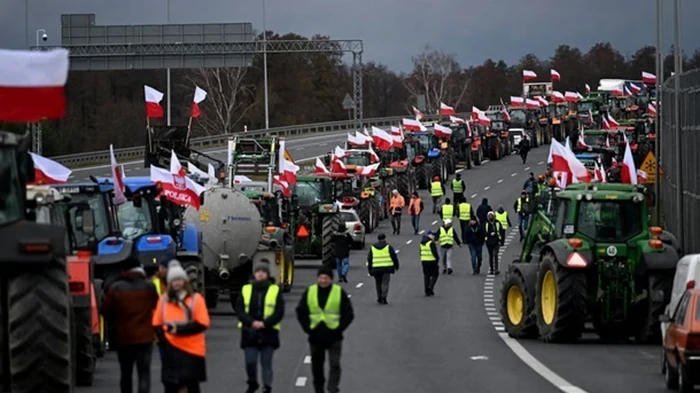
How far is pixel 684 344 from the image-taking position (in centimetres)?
2055

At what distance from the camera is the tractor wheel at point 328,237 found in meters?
45.3

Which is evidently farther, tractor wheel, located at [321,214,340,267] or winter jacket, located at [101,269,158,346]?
tractor wheel, located at [321,214,340,267]

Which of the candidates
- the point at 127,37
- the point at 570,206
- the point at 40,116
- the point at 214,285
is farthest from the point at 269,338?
the point at 127,37

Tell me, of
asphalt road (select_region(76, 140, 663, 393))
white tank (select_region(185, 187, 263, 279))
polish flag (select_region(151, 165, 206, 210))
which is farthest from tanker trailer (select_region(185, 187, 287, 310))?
polish flag (select_region(151, 165, 206, 210))

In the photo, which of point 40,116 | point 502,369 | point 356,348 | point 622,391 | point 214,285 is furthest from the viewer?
point 214,285

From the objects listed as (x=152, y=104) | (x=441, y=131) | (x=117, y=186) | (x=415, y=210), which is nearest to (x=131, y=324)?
(x=117, y=186)

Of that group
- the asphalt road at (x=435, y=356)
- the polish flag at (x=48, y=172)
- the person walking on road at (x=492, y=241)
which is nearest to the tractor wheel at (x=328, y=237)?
the asphalt road at (x=435, y=356)

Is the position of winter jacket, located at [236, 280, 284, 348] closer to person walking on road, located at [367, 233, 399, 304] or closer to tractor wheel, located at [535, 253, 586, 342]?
tractor wheel, located at [535, 253, 586, 342]

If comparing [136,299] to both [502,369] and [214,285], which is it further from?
[214,285]

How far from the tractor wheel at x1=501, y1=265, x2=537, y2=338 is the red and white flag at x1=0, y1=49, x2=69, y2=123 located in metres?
15.1

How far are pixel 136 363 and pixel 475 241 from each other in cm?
2704

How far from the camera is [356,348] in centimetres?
2806

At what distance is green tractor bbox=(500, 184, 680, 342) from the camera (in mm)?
27781

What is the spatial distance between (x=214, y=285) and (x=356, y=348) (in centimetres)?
783
